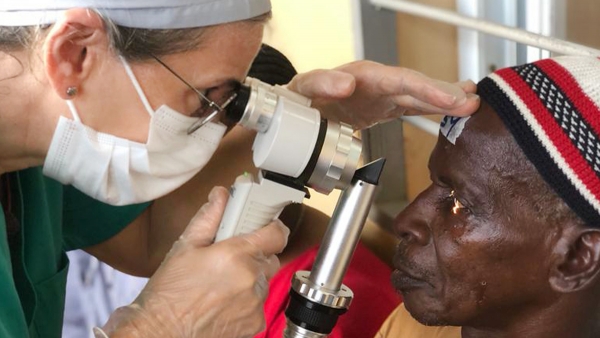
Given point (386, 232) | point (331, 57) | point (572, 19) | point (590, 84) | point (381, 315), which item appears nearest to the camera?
point (590, 84)

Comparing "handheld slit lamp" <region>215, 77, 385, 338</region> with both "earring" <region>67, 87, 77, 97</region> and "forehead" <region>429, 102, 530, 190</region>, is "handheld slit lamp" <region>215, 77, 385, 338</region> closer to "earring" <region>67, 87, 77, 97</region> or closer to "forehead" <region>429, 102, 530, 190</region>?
"forehead" <region>429, 102, 530, 190</region>

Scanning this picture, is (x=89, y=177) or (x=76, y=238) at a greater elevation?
(x=89, y=177)

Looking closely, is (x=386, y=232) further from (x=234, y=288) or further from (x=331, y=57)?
(x=234, y=288)

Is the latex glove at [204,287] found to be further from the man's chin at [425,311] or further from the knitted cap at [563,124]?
the knitted cap at [563,124]

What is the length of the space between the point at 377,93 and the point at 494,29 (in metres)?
0.23

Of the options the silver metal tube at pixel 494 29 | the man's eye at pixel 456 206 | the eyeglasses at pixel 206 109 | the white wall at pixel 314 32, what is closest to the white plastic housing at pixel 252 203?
the eyeglasses at pixel 206 109

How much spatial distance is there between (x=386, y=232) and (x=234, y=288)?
0.69m

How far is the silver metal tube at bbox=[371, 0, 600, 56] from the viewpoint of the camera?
129cm

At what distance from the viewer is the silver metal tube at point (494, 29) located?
129 cm

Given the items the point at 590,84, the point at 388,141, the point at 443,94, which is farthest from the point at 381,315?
the point at 590,84

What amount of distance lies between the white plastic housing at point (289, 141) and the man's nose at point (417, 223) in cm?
18

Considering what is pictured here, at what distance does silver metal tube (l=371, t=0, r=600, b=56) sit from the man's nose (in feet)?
1.01

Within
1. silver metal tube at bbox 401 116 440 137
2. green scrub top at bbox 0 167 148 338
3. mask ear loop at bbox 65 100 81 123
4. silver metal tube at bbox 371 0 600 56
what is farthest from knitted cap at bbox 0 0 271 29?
silver metal tube at bbox 401 116 440 137

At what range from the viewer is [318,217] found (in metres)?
1.92
